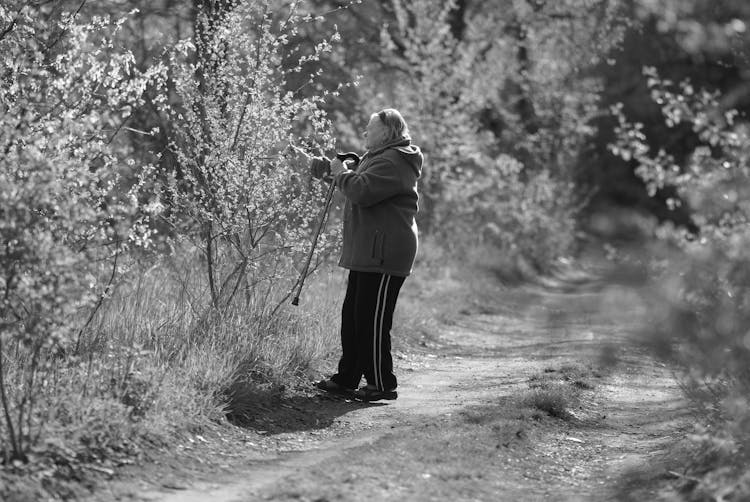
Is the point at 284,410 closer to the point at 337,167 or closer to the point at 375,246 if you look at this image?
the point at 375,246

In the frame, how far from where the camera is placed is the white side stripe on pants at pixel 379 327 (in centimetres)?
770

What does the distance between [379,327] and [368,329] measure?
82mm

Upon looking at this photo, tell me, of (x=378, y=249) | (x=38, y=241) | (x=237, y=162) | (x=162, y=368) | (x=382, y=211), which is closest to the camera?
(x=38, y=241)

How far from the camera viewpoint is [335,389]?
7.91 meters

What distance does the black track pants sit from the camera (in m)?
7.70

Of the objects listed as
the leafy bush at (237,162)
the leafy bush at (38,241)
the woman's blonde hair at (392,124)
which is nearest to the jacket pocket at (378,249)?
the woman's blonde hair at (392,124)

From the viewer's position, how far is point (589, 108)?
985 inches

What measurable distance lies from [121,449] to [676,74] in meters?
33.2

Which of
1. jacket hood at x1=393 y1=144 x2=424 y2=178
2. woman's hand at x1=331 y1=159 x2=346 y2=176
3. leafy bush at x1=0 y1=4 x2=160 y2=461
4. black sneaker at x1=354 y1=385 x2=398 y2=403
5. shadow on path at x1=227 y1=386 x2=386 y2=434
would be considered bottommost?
shadow on path at x1=227 y1=386 x2=386 y2=434

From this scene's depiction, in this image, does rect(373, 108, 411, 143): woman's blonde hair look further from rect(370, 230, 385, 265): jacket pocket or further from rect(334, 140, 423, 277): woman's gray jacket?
rect(370, 230, 385, 265): jacket pocket

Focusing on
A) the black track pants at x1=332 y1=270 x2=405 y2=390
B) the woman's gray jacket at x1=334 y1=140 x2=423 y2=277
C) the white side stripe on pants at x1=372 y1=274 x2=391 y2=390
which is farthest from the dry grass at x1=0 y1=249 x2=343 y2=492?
the woman's gray jacket at x1=334 y1=140 x2=423 y2=277

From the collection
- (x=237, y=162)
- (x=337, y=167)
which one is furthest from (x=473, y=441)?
(x=237, y=162)

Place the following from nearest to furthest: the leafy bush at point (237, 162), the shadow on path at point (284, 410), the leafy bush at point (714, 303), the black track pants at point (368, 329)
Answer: the leafy bush at point (714, 303), the shadow on path at point (284, 410), the black track pants at point (368, 329), the leafy bush at point (237, 162)

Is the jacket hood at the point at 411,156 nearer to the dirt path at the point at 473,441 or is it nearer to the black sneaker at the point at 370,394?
the dirt path at the point at 473,441
